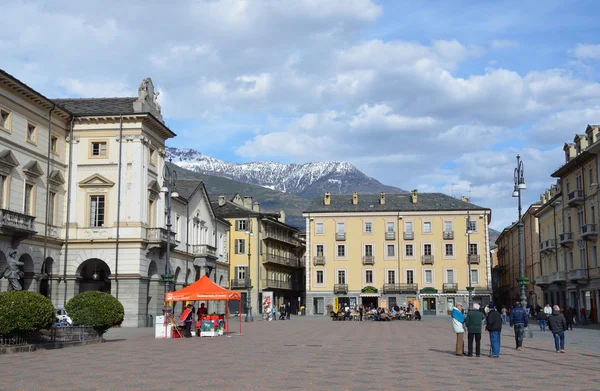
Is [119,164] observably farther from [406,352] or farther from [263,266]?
[263,266]

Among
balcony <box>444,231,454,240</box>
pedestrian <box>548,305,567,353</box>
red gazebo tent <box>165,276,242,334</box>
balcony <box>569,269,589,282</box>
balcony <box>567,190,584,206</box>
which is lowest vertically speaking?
pedestrian <box>548,305,567,353</box>

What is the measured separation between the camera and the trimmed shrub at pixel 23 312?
23136 millimetres

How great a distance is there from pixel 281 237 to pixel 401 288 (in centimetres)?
2003

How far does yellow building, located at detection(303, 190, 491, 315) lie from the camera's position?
85.7 m

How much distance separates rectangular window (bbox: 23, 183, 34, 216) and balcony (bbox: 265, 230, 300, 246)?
48.5m

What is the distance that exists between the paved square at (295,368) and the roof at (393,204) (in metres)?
60.5

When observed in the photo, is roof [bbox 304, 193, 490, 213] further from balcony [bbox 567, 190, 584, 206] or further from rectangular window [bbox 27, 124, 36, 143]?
rectangular window [bbox 27, 124, 36, 143]

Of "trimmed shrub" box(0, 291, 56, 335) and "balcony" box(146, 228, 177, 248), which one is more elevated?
"balcony" box(146, 228, 177, 248)

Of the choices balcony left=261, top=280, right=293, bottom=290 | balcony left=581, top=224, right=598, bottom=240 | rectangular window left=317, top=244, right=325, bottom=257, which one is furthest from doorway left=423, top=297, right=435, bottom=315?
balcony left=581, top=224, right=598, bottom=240

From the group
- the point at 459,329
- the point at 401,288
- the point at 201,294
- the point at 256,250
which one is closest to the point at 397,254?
the point at 401,288

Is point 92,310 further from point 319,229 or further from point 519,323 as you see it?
point 319,229

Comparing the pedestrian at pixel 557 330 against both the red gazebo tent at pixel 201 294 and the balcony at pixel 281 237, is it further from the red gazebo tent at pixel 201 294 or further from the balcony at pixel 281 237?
the balcony at pixel 281 237

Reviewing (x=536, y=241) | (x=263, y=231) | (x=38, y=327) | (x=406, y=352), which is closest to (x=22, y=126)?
(x=38, y=327)

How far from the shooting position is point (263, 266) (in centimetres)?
9006
